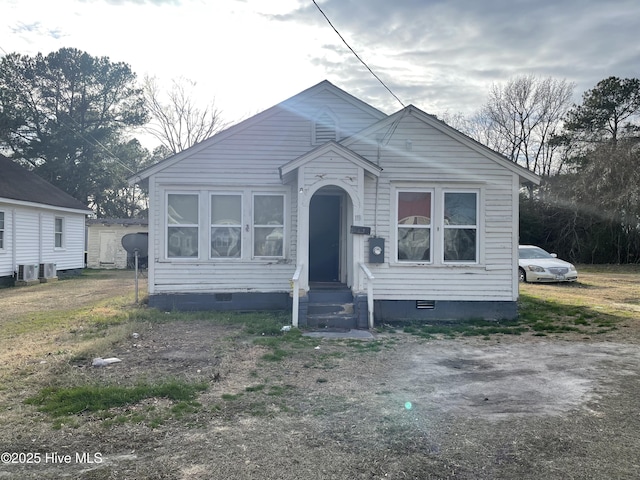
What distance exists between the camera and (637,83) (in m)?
31.6

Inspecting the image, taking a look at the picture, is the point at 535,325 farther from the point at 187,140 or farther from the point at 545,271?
the point at 187,140

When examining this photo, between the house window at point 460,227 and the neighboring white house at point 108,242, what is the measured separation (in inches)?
747

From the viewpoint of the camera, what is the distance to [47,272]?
1859cm

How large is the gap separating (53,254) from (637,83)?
36.2 meters

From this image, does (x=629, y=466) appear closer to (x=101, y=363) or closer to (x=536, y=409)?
(x=536, y=409)

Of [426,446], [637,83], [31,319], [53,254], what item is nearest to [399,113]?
[426,446]

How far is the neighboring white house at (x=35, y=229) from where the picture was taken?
16844 mm

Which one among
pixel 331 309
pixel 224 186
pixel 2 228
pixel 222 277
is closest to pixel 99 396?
pixel 331 309

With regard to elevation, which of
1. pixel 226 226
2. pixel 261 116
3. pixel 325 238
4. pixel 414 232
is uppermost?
pixel 261 116

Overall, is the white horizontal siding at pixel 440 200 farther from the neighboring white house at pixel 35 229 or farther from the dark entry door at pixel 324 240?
the neighboring white house at pixel 35 229

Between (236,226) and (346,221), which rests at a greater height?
(346,221)

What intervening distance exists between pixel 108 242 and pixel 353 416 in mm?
24019

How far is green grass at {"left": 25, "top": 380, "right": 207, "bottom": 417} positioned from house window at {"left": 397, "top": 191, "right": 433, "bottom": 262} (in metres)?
6.02

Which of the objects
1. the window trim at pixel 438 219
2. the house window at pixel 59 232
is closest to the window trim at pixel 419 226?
the window trim at pixel 438 219
